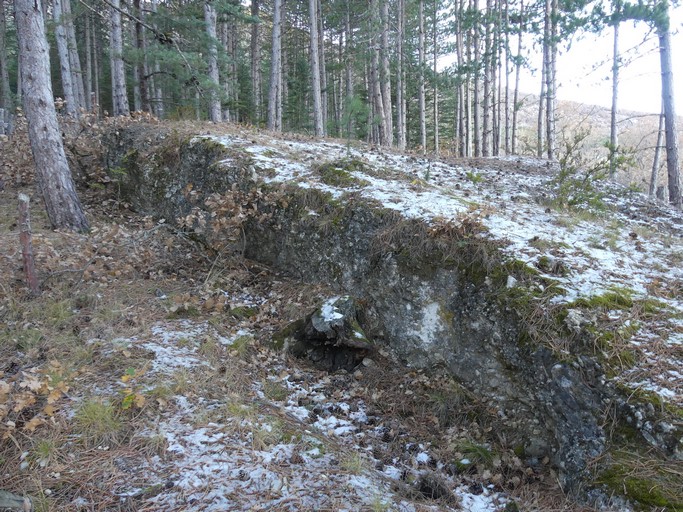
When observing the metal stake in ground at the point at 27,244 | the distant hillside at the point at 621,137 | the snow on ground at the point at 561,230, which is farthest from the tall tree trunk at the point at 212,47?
the distant hillside at the point at 621,137

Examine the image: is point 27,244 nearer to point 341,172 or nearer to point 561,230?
point 341,172

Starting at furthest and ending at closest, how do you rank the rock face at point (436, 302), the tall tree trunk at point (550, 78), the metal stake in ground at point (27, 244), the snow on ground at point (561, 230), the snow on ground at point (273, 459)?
the tall tree trunk at point (550, 78) → the metal stake in ground at point (27, 244) → the snow on ground at point (561, 230) → the rock face at point (436, 302) → the snow on ground at point (273, 459)

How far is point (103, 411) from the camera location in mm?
3316

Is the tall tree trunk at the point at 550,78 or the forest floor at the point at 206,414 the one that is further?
the tall tree trunk at the point at 550,78

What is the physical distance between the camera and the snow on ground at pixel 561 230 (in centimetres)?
333

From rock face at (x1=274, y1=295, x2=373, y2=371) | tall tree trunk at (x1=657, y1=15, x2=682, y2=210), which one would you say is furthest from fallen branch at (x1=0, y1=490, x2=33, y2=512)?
tall tree trunk at (x1=657, y1=15, x2=682, y2=210)

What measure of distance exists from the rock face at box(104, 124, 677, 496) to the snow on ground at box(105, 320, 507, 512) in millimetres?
754

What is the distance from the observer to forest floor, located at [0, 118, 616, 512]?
113 inches

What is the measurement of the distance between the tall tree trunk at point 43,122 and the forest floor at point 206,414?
109cm

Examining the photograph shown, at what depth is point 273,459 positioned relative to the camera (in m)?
3.17

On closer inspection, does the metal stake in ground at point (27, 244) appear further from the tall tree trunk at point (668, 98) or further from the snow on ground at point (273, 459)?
the tall tree trunk at point (668, 98)

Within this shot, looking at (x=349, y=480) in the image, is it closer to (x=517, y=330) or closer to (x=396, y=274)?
(x=517, y=330)

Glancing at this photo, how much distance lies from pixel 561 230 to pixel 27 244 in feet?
21.5

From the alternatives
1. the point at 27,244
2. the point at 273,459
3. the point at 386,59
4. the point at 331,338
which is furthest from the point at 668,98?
the point at 27,244
